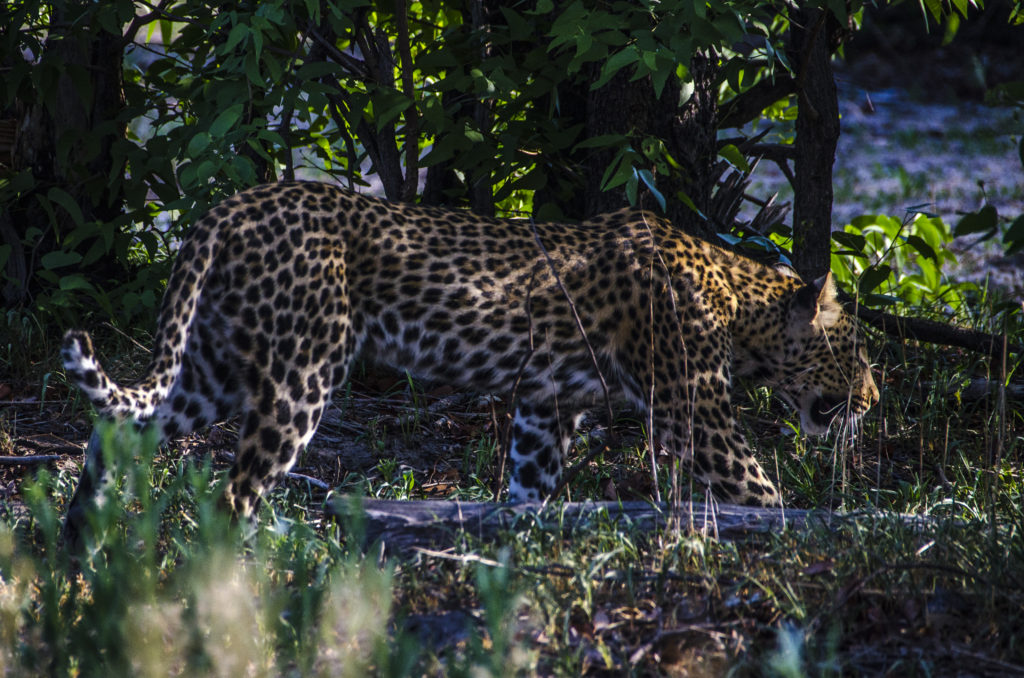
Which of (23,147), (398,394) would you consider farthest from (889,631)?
(23,147)

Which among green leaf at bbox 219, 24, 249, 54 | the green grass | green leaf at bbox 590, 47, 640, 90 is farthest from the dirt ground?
green leaf at bbox 219, 24, 249, 54

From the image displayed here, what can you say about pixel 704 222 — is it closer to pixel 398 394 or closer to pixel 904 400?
pixel 904 400

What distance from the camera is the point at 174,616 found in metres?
2.72

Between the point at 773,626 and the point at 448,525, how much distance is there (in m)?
1.11

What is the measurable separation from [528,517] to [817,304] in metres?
1.87

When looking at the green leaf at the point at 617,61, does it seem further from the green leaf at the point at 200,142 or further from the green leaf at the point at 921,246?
the green leaf at the point at 921,246

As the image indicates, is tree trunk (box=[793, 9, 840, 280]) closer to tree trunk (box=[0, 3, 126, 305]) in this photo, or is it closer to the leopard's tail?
the leopard's tail

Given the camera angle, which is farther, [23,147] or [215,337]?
[23,147]

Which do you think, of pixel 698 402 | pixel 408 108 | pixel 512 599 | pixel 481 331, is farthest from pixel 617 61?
pixel 512 599

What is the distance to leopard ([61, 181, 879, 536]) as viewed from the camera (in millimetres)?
4254

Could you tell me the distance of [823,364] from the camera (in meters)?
5.13

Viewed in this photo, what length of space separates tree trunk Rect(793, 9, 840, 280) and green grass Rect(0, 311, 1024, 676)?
2.30 metres

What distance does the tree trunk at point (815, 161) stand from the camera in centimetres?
638

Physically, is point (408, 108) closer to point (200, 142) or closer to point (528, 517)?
point (200, 142)
